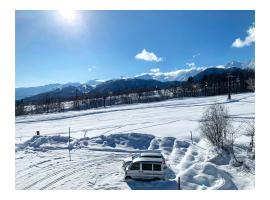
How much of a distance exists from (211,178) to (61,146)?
11940 millimetres

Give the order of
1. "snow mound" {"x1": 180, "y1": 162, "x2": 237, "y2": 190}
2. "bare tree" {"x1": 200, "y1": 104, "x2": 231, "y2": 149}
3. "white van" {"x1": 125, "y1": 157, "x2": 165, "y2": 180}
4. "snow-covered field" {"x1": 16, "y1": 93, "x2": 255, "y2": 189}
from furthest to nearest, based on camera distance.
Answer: "bare tree" {"x1": 200, "y1": 104, "x2": 231, "y2": 149}, "white van" {"x1": 125, "y1": 157, "x2": 165, "y2": 180}, "snow-covered field" {"x1": 16, "y1": 93, "x2": 255, "y2": 189}, "snow mound" {"x1": 180, "y1": 162, "x2": 237, "y2": 190}

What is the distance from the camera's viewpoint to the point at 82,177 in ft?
48.2

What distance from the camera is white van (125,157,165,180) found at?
13734 millimetres

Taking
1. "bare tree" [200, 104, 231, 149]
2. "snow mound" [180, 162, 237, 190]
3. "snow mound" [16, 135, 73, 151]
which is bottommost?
"snow mound" [180, 162, 237, 190]

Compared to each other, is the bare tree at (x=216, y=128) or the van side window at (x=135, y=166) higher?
the bare tree at (x=216, y=128)

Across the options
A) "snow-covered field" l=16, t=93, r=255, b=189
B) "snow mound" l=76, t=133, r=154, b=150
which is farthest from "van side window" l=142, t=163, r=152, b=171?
"snow mound" l=76, t=133, r=154, b=150

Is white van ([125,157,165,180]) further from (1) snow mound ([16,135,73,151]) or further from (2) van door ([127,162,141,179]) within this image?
(1) snow mound ([16,135,73,151])

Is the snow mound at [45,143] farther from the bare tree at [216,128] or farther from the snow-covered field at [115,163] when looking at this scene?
the bare tree at [216,128]

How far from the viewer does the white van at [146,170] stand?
541 inches

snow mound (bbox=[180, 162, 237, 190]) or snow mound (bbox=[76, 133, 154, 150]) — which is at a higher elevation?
snow mound (bbox=[76, 133, 154, 150])

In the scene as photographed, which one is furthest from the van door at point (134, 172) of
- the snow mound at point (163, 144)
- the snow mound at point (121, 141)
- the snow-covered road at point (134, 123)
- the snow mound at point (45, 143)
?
the snow-covered road at point (134, 123)

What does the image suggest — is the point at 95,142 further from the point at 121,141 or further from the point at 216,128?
the point at 216,128

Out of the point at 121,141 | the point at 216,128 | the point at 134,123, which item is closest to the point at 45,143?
the point at 121,141

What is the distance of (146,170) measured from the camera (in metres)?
13.9
